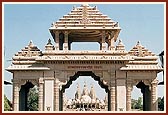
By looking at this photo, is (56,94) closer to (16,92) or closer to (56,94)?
(56,94)

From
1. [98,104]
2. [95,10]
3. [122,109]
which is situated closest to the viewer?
[122,109]

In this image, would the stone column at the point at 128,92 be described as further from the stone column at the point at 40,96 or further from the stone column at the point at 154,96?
the stone column at the point at 40,96

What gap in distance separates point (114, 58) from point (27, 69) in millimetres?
5975

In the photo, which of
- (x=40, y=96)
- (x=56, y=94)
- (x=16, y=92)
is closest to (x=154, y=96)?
(x=56, y=94)

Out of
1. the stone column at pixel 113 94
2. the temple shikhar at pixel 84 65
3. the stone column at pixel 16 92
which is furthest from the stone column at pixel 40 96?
the stone column at pixel 113 94

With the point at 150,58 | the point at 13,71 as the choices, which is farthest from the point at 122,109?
the point at 13,71

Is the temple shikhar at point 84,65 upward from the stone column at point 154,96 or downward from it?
upward

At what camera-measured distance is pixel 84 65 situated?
25750 mm

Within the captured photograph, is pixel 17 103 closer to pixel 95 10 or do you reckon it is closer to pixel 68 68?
pixel 68 68

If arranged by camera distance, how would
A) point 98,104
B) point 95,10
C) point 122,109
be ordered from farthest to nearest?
point 98,104, point 95,10, point 122,109

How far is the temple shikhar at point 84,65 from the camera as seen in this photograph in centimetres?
2567

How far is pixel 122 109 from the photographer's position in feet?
83.6

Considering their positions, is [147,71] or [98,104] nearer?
[147,71]

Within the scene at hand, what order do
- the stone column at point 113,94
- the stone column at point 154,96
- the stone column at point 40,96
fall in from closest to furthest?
1. the stone column at point 113,94
2. the stone column at point 40,96
3. the stone column at point 154,96
